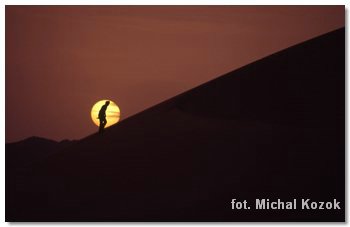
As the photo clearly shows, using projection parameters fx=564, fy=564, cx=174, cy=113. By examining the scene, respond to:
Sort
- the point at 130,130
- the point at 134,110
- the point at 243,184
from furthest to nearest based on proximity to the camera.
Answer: the point at 130,130, the point at 134,110, the point at 243,184

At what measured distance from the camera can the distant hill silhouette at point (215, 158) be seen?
38.2ft

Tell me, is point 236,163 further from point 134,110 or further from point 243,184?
point 134,110

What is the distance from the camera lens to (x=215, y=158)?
13.4 m

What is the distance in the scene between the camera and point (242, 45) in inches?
510

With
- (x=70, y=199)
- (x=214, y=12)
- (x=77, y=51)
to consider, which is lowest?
(x=70, y=199)

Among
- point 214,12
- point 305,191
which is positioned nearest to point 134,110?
point 214,12

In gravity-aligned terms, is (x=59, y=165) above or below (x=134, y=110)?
below

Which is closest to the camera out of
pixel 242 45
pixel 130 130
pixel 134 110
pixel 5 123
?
pixel 5 123

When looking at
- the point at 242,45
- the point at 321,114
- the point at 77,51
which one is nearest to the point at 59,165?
the point at 77,51

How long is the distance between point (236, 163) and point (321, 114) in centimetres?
302

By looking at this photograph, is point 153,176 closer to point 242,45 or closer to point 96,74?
point 96,74

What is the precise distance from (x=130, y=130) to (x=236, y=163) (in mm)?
4231

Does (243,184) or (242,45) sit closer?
(243,184)

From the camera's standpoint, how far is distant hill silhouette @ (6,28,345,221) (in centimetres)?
1166
